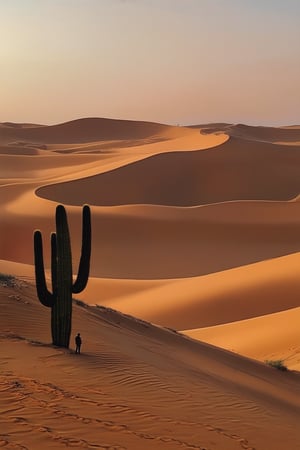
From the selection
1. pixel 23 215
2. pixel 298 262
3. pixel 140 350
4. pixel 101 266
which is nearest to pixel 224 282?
pixel 298 262

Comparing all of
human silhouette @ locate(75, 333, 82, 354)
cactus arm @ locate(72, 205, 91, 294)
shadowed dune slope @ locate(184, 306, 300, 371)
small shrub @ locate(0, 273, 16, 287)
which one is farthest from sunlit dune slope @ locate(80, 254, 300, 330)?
human silhouette @ locate(75, 333, 82, 354)

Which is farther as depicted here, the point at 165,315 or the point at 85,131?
the point at 85,131

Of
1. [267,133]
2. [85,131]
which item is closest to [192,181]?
[267,133]

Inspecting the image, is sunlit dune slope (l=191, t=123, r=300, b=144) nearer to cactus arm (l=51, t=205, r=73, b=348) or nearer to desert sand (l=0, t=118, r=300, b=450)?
desert sand (l=0, t=118, r=300, b=450)

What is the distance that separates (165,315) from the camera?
16812 millimetres

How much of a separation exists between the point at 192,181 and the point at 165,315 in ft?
94.0

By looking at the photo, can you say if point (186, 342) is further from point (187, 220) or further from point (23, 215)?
point (23, 215)

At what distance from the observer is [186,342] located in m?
10.8

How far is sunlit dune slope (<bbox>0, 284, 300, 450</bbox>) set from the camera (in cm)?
524

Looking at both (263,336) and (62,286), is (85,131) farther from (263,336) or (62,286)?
(62,286)

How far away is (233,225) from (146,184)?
45.2ft

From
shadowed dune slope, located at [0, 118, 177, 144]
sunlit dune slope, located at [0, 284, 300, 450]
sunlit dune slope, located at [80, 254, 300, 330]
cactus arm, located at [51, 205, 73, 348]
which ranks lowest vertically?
sunlit dune slope, located at [80, 254, 300, 330]

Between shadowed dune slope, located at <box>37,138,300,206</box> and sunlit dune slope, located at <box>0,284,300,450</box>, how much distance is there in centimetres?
2935

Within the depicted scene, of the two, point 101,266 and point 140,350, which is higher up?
point 140,350
